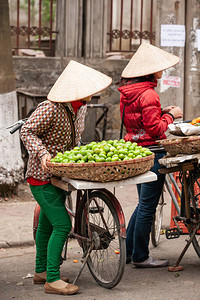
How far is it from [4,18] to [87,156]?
13.5ft

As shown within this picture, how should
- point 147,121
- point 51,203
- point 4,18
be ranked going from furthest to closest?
point 4,18
point 147,121
point 51,203

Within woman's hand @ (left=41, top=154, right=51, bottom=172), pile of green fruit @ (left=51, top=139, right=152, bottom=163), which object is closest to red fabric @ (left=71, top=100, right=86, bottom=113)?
pile of green fruit @ (left=51, top=139, right=152, bottom=163)

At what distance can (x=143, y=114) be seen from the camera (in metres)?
4.83

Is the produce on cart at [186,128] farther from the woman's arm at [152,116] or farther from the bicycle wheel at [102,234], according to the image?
the bicycle wheel at [102,234]

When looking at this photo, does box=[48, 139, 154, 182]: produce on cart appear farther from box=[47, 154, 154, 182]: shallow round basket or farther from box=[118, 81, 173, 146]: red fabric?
box=[118, 81, 173, 146]: red fabric

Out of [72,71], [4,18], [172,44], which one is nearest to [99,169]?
[72,71]

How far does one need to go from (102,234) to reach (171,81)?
4.56m

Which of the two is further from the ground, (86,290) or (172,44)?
(172,44)

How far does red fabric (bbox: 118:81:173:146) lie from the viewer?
4.82 m

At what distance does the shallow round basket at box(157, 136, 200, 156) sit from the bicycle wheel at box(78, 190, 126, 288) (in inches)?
28.6

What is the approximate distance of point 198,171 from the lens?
195 inches

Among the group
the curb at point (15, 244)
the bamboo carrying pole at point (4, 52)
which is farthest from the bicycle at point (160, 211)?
the bamboo carrying pole at point (4, 52)

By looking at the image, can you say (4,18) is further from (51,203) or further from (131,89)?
(51,203)

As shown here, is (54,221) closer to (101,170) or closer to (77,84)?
(101,170)
